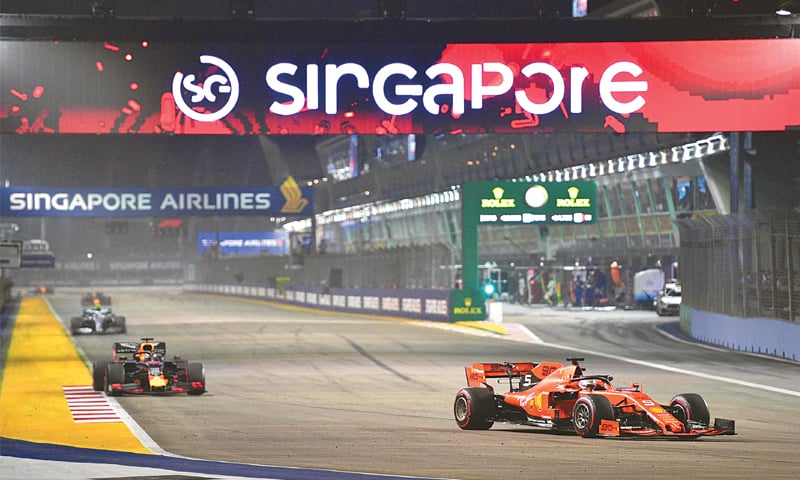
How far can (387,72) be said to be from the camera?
86.1 feet

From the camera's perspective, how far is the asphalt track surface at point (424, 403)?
12.8 metres

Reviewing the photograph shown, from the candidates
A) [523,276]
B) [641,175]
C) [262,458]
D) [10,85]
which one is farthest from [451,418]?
[523,276]

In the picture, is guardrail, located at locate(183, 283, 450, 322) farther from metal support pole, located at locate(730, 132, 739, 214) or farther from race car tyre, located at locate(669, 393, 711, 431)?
race car tyre, located at locate(669, 393, 711, 431)

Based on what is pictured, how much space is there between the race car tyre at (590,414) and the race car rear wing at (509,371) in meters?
1.28

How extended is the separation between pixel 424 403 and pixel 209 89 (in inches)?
364

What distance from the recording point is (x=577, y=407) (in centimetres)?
1470

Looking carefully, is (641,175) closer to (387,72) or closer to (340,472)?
(387,72)

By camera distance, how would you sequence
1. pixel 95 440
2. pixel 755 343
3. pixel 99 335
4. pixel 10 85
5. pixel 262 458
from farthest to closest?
pixel 99 335, pixel 755 343, pixel 10 85, pixel 95 440, pixel 262 458

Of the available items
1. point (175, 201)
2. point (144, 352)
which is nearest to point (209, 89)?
point (144, 352)

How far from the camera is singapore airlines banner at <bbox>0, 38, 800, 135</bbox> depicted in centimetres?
2575

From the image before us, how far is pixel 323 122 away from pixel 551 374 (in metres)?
12.1

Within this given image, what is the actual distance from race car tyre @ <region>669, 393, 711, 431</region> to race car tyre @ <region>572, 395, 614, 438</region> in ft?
3.14

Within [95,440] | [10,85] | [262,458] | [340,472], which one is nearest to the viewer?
[340,472]

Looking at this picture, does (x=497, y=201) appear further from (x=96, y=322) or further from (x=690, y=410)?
(x=690, y=410)
